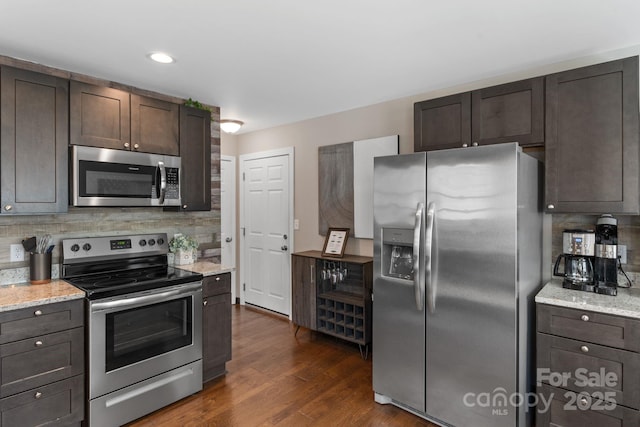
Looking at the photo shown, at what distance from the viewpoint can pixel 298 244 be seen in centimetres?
432

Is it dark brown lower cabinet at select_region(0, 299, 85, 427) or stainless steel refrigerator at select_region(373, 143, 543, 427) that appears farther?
stainless steel refrigerator at select_region(373, 143, 543, 427)

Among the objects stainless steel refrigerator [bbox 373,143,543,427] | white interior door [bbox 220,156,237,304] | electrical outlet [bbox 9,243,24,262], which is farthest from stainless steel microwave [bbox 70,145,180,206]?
white interior door [bbox 220,156,237,304]

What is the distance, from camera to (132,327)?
93.8 inches

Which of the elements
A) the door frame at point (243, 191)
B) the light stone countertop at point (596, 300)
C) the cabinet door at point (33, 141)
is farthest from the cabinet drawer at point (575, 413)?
the cabinet door at point (33, 141)

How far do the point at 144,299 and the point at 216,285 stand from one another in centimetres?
61

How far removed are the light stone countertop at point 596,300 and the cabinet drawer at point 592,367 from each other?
20cm

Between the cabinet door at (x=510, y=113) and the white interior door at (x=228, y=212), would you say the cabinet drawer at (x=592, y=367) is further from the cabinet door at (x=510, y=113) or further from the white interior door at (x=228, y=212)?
the white interior door at (x=228, y=212)

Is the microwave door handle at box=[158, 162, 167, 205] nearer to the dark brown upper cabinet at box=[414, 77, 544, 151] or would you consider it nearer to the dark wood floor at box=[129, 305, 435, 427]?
the dark wood floor at box=[129, 305, 435, 427]

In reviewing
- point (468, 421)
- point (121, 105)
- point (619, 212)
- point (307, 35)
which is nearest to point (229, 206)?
point (121, 105)

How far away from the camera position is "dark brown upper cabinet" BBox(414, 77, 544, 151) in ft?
7.97

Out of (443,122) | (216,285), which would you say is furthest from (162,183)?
(443,122)

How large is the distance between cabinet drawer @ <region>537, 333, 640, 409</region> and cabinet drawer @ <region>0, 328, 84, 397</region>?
9.25 feet

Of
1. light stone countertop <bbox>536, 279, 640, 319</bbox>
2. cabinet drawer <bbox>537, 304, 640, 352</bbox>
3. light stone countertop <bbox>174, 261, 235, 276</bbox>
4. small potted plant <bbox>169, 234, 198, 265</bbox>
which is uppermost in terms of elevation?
small potted plant <bbox>169, 234, 198, 265</bbox>

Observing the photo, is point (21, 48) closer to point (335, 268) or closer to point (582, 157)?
point (335, 268)
